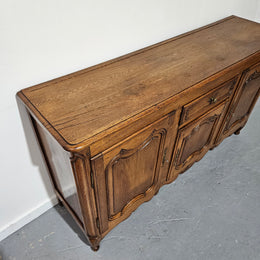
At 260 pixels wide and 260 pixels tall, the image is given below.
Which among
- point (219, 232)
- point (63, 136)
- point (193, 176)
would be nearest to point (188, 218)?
point (219, 232)

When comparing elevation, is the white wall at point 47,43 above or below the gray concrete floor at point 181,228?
above

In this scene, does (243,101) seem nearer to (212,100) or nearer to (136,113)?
(212,100)

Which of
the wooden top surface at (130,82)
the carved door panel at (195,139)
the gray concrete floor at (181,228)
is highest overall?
the wooden top surface at (130,82)

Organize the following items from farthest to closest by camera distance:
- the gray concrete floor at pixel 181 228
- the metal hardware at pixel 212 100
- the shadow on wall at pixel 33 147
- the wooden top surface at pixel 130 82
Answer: the gray concrete floor at pixel 181 228, the metal hardware at pixel 212 100, the shadow on wall at pixel 33 147, the wooden top surface at pixel 130 82

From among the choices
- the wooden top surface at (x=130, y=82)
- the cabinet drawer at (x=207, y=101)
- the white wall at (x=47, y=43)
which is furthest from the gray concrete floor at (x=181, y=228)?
the wooden top surface at (x=130, y=82)

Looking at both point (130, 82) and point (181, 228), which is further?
point (181, 228)

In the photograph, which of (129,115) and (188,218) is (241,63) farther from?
(188,218)

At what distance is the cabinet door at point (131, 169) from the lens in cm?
74

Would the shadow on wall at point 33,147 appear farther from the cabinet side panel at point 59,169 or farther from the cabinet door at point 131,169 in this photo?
the cabinet door at point 131,169

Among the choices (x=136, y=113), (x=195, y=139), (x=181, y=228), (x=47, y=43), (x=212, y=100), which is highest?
(x=47, y=43)

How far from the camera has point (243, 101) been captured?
4.16 ft

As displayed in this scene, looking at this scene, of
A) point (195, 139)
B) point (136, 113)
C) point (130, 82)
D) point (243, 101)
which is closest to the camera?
point (136, 113)

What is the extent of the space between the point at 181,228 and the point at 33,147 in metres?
0.79

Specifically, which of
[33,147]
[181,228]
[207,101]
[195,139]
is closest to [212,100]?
[207,101]
